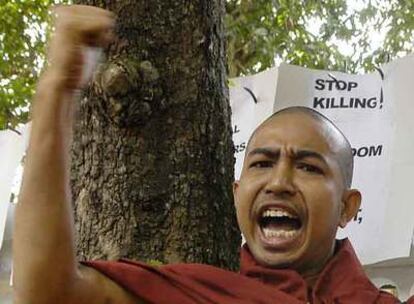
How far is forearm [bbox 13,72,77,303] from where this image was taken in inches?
48.3

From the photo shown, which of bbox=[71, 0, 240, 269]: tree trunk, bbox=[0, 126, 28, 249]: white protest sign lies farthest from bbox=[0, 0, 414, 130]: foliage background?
bbox=[71, 0, 240, 269]: tree trunk

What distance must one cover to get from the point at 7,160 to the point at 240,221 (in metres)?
1.81

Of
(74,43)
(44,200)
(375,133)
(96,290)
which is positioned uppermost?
(375,133)

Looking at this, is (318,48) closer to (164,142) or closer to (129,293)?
(164,142)

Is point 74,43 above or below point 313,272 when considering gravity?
above

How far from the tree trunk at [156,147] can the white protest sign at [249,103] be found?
0.83 meters

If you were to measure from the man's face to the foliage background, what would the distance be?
3062 millimetres

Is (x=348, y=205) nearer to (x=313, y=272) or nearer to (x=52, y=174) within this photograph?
(x=313, y=272)

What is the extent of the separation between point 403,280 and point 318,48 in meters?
2.34

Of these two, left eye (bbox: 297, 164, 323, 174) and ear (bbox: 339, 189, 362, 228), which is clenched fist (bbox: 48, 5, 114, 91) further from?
ear (bbox: 339, 189, 362, 228)

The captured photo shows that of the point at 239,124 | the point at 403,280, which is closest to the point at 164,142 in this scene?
the point at 239,124

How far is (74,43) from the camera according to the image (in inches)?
49.4

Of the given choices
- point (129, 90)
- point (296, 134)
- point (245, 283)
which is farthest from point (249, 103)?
point (245, 283)

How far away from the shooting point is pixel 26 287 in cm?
124
